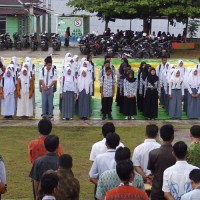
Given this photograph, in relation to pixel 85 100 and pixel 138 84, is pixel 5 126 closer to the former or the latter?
pixel 85 100

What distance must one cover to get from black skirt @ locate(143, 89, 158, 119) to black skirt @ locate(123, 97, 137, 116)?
1.00 ft

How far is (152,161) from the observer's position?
6.85 metres

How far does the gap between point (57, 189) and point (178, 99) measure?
33.1 feet

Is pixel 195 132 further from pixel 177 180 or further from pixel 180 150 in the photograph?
pixel 177 180

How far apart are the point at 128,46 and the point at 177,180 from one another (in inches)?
817

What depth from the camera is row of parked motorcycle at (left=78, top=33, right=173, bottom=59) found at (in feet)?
85.9

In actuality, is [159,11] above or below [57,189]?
above

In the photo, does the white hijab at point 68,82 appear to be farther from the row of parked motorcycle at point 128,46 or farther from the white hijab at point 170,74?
the row of parked motorcycle at point 128,46

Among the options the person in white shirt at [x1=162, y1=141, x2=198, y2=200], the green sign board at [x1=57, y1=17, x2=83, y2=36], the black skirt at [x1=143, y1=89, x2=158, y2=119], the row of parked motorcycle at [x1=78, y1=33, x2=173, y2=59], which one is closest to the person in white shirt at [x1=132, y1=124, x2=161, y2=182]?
the person in white shirt at [x1=162, y1=141, x2=198, y2=200]

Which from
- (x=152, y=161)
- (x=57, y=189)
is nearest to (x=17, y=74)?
(x=152, y=161)

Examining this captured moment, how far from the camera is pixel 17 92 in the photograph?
1512 cm

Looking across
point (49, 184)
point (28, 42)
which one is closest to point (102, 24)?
point (28, 42)

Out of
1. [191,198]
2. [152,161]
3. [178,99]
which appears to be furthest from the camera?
[178,99]

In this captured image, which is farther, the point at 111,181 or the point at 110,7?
the point at 110,7
